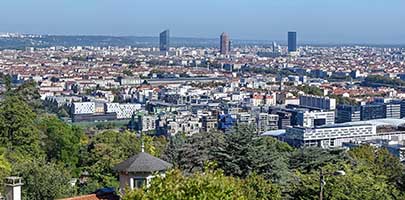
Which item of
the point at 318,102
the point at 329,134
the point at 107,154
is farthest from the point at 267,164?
the point at 318,102

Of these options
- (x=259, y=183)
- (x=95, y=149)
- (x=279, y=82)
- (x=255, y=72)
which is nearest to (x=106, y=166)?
(x=95, y=149)

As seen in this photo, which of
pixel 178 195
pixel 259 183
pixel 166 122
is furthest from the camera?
pixel 166 122

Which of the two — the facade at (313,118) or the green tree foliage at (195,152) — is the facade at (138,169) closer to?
the green tree foliage at (195,152)

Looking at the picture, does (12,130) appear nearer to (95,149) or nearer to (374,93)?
(95,149)

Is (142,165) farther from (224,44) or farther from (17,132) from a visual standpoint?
(224,44)

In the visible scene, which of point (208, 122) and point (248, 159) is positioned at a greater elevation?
point (248, 159)
